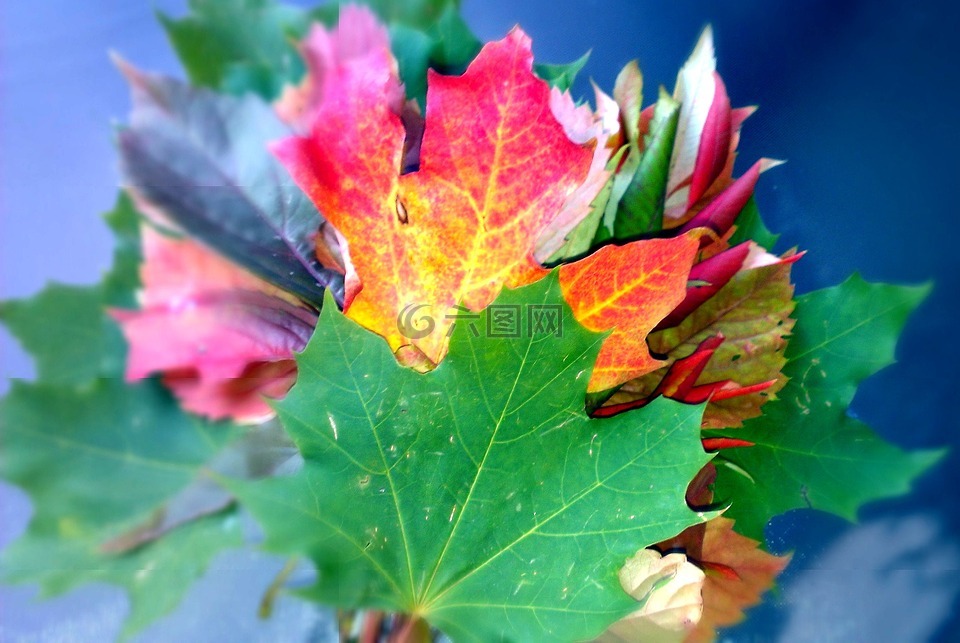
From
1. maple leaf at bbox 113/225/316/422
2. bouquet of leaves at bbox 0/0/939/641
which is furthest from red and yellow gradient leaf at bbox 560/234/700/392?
maple leaf at bbox 113/225/316/422

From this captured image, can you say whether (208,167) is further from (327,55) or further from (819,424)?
(819,424)

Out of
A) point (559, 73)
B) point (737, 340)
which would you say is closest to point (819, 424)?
point (737, 340)

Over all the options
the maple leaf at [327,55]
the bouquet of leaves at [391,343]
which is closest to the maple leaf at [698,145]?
the bouquet of leaves at [391,343]

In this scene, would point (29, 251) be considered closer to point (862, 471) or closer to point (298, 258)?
point (298, 258)

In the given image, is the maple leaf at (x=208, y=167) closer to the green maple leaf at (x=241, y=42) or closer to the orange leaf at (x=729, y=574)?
the green maple leaf at (x=241, y=42)

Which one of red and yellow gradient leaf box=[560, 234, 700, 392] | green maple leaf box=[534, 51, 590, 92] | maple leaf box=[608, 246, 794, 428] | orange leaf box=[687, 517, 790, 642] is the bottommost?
orange leaf box=[687, 517, 790, 642]

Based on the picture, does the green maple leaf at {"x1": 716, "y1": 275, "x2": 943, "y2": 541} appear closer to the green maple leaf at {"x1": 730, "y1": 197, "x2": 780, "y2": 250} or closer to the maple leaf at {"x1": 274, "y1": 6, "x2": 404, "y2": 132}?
the green maple leaf at {"x1": 730, "y1": 197, "x2": 780, "y2": 250}

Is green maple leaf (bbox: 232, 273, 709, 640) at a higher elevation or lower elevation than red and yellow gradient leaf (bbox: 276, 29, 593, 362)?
lower
